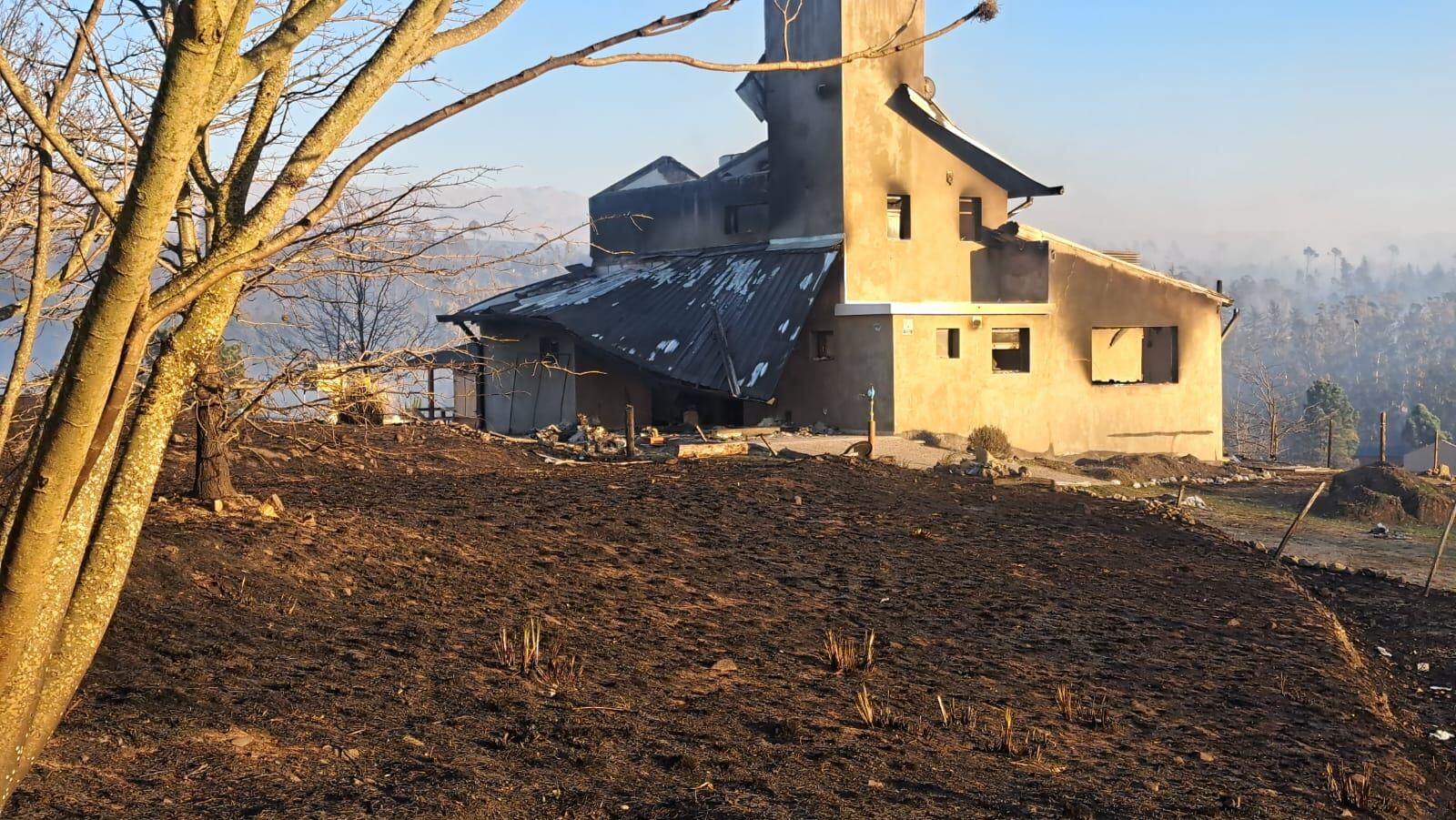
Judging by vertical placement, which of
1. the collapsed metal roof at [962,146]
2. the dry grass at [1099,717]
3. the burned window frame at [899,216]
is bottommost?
the dry grass at [1099,717]

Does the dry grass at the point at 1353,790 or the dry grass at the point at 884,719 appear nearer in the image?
the dry grass at the point at 1353,790

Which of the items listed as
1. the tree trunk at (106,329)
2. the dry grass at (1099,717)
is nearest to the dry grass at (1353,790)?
the dry grass at (1099,717)

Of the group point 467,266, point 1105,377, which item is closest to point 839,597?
point 467,266

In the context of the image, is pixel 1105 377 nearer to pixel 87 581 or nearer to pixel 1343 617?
pixel 1343 617

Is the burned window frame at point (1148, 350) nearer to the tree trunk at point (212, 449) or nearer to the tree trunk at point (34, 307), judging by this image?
the tree trunk at point (212, 449)

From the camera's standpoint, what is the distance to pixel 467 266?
611cm

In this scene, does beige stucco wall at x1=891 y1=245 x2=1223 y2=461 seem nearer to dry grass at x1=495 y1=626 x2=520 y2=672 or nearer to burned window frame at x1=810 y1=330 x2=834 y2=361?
burned window frame at x1=810 y1=330 x2=834 y2=361

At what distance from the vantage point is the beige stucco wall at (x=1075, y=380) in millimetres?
27703

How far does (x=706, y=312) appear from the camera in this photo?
2836cm

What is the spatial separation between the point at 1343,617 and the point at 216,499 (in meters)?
9.97

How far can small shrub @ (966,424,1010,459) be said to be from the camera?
26734 mm

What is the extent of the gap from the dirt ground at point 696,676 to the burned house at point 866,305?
15032 mm

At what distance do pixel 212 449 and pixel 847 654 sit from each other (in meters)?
4.83

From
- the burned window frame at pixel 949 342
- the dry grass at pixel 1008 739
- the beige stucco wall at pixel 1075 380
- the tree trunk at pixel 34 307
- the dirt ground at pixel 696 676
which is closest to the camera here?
the dirt ground at pixel 696 676
